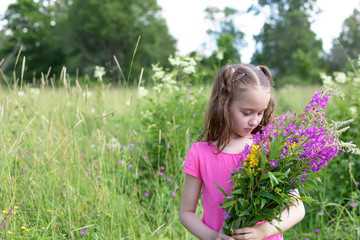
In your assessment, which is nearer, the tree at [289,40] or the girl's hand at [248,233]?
the girl's hand at [248,233]

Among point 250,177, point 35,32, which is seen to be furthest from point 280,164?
point 35,32

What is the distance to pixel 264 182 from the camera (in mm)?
1302

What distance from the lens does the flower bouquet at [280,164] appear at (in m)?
1.27

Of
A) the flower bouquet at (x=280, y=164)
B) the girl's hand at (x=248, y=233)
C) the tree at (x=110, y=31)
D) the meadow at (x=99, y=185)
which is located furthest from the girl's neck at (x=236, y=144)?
the tree at (x=110, y=31)

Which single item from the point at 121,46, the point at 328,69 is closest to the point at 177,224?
the point at 121,46

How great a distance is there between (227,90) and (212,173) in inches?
14.0

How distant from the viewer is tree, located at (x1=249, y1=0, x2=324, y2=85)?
24.1 m

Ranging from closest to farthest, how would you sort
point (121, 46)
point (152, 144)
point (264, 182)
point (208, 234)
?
1. point (264, 182)
2. point (208, 234)
3. point (152, 144)
4. point (121, 46)

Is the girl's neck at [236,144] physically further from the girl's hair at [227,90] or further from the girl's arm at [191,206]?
the girl's arm at [191,206]

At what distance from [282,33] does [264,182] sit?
25.0 metres

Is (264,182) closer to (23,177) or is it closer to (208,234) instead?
(208,234)

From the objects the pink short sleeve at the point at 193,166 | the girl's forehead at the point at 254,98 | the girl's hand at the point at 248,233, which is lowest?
the girl's hand at the point at 248,233

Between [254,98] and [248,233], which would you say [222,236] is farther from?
[254,98]

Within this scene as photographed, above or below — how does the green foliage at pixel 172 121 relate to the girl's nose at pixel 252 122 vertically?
below
